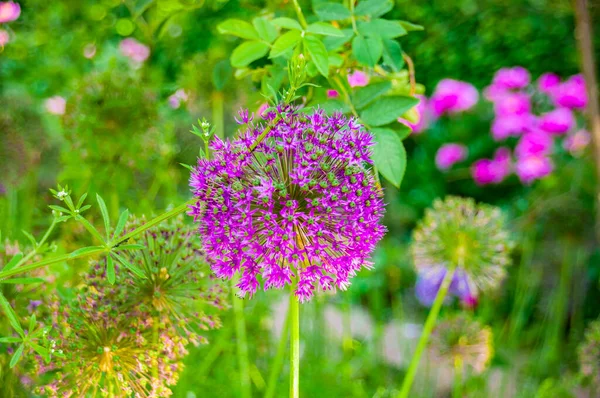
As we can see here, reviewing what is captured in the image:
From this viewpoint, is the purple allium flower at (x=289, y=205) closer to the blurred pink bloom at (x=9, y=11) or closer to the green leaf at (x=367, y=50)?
the green leaf at (x=367, y=50)

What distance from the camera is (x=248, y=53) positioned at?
90 cm

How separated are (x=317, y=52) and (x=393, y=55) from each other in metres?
0.18

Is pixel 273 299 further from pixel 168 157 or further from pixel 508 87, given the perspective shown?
pixel 508 87

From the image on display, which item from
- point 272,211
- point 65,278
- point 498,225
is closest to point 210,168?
point 272,211

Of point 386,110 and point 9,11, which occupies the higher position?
point 9,11

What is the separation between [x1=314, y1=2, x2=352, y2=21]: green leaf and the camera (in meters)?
0.95

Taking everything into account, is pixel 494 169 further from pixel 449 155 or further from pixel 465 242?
pixel 465 242

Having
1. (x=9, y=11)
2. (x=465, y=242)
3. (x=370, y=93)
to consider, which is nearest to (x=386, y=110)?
(x=370, y=93)

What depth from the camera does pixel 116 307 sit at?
2.68 feet

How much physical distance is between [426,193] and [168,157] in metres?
2.72

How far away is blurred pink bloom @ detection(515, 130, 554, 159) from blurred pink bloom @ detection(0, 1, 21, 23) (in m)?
2.29

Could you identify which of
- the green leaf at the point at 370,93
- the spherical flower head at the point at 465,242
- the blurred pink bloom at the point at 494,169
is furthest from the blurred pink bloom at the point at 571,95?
the green leaf at the point at 370,93

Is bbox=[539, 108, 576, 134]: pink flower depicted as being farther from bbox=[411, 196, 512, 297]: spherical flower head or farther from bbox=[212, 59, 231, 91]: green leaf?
bbox=[212, 59, 231, 91]: green leaf

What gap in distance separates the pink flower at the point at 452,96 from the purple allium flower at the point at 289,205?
320 cm
